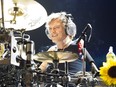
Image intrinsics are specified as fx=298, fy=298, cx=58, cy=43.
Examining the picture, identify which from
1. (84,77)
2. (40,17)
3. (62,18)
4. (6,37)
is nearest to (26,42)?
(6,37)

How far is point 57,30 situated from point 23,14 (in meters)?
0.38

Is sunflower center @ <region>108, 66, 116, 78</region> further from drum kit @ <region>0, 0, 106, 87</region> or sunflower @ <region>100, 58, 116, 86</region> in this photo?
drum kit @ <region>0, 0, 106, 87</region>

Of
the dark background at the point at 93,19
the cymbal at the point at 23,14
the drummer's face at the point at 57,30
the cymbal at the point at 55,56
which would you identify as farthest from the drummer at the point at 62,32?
the dark background at the point at 93,19

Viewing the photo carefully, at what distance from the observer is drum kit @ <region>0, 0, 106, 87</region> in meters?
1.12

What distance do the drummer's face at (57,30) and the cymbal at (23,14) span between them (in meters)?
0.24

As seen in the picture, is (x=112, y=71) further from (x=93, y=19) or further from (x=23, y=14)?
(x=93, y=19)

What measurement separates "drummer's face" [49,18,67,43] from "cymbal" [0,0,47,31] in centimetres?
24

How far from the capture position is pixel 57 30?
7.02 feet


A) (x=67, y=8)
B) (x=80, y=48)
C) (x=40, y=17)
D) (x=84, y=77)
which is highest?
(x=67, y=8)

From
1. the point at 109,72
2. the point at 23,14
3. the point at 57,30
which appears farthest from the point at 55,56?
the point at 57,30

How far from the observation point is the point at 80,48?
1.96 metres

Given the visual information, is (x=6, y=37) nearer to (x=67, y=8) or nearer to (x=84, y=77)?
(x=84, y=77)

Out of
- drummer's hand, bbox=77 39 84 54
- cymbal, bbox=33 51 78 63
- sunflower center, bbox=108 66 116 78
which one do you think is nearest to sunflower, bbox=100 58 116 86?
sunflower center, bbox=108 66 116 78

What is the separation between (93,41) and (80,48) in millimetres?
1159
